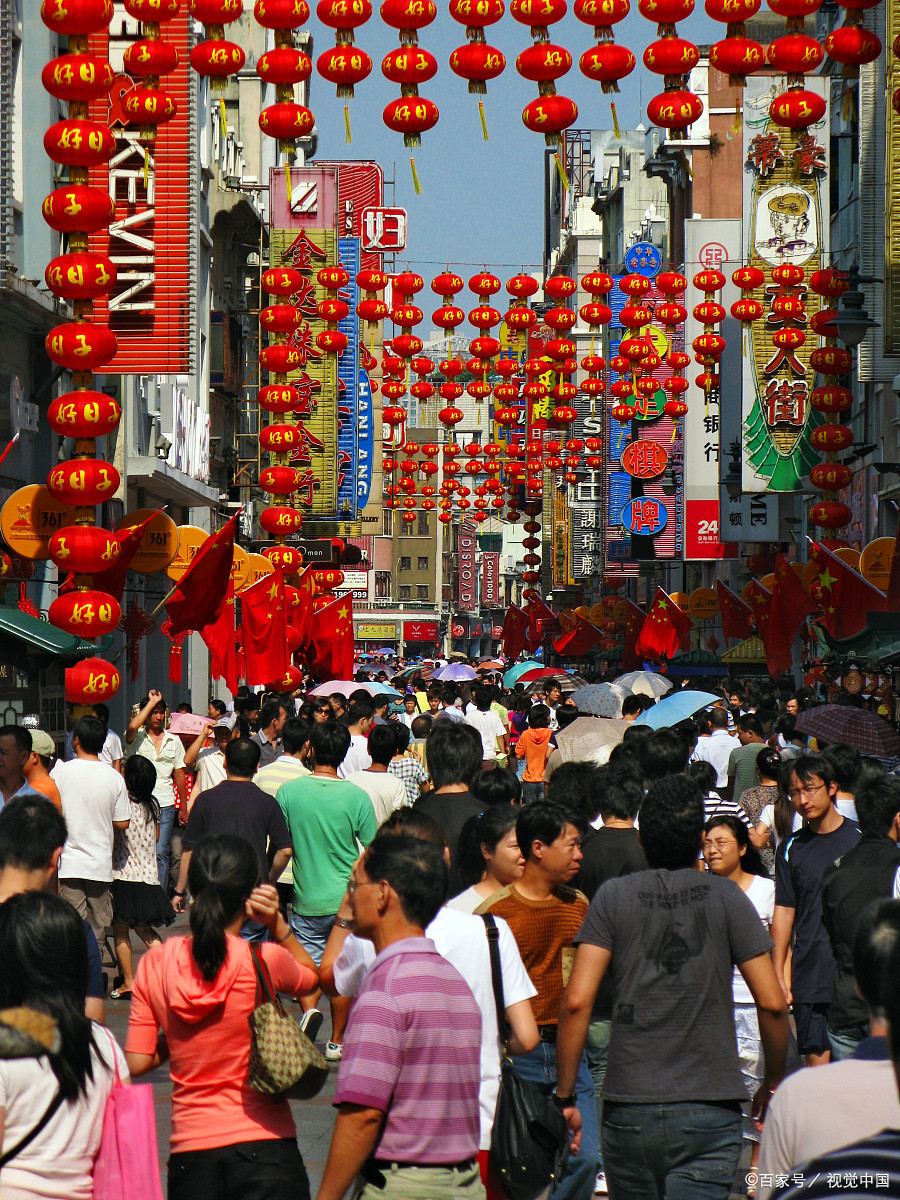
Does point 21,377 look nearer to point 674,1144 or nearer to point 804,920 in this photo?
point 804,920

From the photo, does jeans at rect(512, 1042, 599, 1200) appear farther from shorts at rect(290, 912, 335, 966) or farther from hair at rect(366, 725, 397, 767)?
hair at rect(366, 725, 397, 767)

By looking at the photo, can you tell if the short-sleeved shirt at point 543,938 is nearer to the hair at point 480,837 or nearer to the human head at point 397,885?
the hair at point 480,837

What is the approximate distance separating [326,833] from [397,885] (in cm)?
471

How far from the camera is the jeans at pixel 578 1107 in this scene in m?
5.58

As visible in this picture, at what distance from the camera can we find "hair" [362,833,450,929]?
429cm

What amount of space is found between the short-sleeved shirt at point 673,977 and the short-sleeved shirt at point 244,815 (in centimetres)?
402

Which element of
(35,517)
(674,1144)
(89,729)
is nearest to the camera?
(674,1144)

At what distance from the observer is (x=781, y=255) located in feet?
89.0

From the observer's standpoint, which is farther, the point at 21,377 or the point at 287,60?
the point at 21,377

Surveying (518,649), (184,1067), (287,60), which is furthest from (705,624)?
(184,1067)

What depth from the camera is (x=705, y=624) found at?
49969 millimetres

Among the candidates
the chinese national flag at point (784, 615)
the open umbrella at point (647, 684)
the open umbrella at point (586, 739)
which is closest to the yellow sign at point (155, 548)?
the open umbrella at point (647, 684)

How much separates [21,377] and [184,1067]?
54.2 feet

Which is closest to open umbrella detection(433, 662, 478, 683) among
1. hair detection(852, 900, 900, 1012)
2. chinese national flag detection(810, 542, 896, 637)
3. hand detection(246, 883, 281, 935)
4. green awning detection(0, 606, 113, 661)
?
chinese national flag detection(810, 542, 896, 637)
